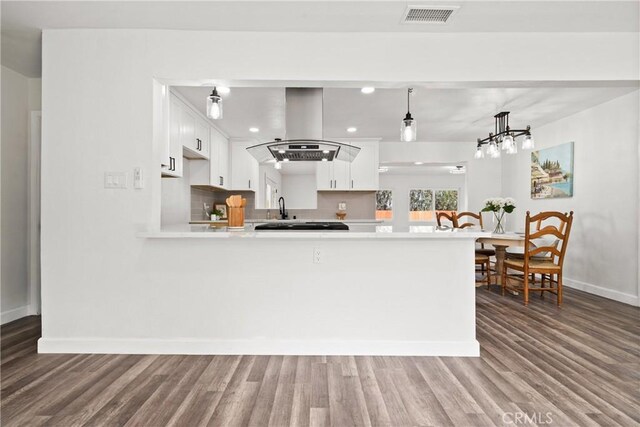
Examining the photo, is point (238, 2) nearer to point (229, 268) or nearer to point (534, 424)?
point (229, 268)

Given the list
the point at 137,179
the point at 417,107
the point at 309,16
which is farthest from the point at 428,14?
the point at 137,179

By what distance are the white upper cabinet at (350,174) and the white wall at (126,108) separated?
340 cm

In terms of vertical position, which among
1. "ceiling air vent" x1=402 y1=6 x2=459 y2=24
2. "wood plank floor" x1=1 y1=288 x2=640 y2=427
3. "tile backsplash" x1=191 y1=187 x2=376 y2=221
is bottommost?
"wood plank floor" x1=1 y1=288 x2=640 y2=427

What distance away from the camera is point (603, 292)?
4.11 meters

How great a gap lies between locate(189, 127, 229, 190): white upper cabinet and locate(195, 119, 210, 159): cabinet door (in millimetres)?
77

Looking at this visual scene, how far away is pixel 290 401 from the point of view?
1813mm

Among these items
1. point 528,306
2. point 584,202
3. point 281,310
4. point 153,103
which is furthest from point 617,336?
point 153,103

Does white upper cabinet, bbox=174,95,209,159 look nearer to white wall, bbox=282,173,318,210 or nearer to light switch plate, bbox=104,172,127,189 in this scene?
light switch plate, bbox=104,172,127,189

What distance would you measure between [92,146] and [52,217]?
22.4 inches

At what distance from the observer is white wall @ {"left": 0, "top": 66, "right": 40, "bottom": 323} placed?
309 centimetres

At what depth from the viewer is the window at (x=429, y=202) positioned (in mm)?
9961

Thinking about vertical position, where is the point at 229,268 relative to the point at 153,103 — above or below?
below

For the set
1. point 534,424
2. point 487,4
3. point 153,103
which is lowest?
point 534,424

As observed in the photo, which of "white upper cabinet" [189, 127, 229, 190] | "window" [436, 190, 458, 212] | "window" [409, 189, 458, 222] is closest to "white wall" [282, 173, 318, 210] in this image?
"white upper cabinet" [189, 127, 229, 190]
